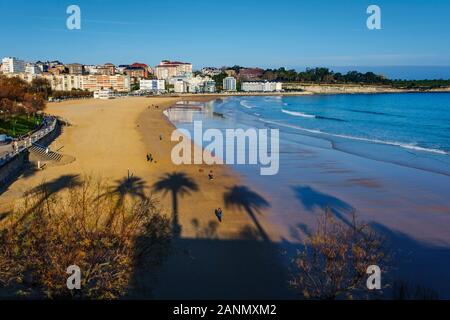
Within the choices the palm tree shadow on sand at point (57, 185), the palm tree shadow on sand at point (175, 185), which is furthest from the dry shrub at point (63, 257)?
the palm tree shadow on sand at point (57, 185)

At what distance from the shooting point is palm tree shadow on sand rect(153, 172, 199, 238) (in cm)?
2189

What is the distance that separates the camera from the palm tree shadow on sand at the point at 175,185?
2189cm

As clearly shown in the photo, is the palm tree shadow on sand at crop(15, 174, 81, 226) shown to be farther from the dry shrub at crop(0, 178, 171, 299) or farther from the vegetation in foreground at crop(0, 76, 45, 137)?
the vegetation in foreground at crop(0, 76, 45, 137)

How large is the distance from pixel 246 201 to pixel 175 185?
4578mm

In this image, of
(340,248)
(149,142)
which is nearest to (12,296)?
(340,248)

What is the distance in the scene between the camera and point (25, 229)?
10.5 metres

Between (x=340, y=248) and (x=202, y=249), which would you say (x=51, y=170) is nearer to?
(x=202, y=249)

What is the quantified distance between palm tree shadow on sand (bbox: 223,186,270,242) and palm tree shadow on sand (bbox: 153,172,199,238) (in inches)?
80.5

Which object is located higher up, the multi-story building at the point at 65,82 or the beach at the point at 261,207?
the multi-story building at the point at 65,82

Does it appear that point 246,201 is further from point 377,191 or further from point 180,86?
point 180,86

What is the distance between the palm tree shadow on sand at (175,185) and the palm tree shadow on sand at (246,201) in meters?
2.04

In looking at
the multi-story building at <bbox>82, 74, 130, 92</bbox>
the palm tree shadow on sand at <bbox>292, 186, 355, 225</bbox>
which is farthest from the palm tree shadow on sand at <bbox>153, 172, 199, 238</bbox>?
the multi-story building at <bbox>82, 74, 130, 92</bbox>

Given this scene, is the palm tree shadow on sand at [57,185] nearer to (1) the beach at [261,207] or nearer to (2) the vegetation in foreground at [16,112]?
(1) the beach at [261,207]
